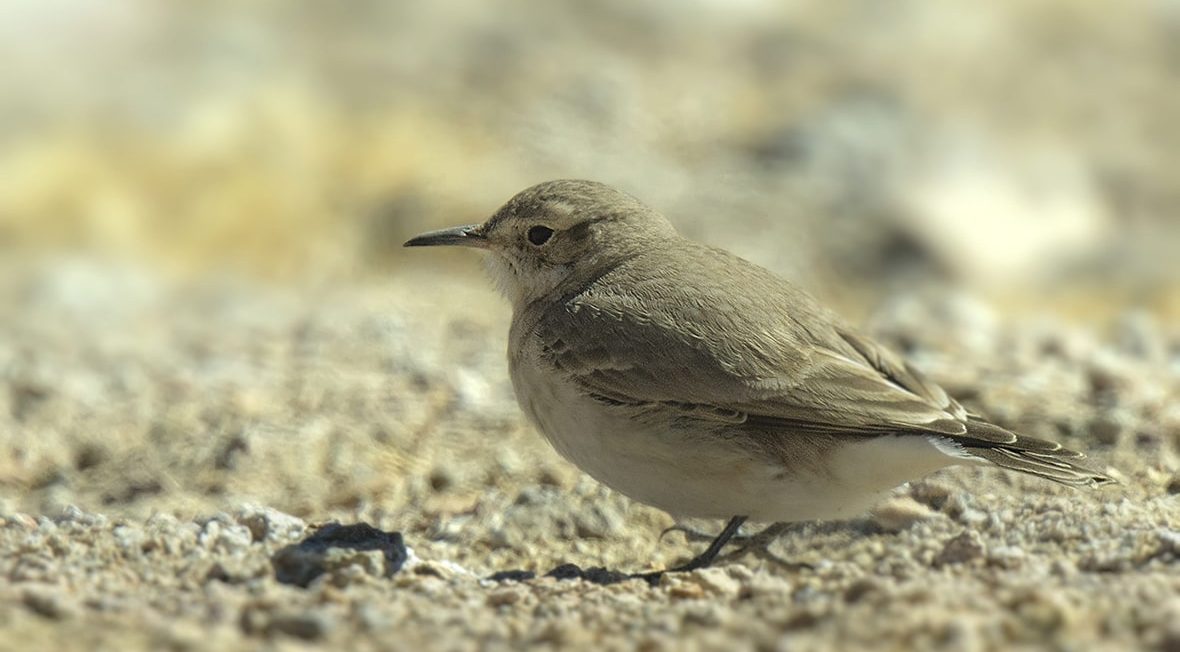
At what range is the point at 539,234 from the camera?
6312 mm

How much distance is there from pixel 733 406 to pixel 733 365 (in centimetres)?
15

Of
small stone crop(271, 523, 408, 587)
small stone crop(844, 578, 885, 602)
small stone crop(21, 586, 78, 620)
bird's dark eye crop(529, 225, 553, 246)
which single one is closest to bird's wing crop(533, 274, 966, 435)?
bird's dark eye crop(529, 225, 553, 246)

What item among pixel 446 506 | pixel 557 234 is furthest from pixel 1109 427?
pixel 446 506

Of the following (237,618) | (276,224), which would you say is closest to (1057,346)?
(237,618)

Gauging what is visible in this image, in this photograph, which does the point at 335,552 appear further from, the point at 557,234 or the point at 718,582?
the point at 557,234

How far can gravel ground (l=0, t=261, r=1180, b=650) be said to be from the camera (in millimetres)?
3889

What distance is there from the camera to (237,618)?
13.0 ft

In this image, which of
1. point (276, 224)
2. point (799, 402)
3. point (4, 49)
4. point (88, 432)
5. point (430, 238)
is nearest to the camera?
point (799, 402)

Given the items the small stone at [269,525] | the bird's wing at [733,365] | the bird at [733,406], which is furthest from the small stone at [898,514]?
the small stone at [269,525]

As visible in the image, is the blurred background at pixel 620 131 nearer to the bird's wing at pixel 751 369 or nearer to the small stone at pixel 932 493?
the small stone at pixel 932 493

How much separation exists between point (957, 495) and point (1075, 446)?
40.8 inches

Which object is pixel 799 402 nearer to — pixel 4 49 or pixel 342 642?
pixel 342 642

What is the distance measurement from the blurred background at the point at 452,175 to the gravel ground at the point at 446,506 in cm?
6

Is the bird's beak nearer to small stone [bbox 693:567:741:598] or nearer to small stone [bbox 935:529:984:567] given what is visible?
small stone [bbox 693:567:741:598]
